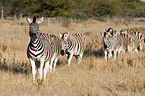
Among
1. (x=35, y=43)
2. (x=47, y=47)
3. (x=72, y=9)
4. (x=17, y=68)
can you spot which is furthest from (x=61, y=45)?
(x=72, y=9)

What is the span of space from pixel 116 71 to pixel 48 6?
2303cm

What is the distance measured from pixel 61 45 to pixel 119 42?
3.49 meters

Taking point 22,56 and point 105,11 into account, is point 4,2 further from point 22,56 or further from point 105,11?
point 22,56

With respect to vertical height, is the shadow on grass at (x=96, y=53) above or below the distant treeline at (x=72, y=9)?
below

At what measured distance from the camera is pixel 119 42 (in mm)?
9719

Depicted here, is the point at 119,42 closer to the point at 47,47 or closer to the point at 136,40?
the point at 136,40

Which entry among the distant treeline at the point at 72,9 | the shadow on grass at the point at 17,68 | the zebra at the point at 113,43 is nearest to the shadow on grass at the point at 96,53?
the zebra at the point at 113,43

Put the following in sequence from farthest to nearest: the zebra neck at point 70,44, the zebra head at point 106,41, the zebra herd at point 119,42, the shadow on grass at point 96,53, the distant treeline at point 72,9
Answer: the distant treeline at point 72,9 < the shadow on grass at point 96,53 < the zebra herd at point 119,42 < the zebra head at point 106,41 < the zebra neck at point 70,44

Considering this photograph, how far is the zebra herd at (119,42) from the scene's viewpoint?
9.13m

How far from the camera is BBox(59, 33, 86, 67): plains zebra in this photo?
7648 mm

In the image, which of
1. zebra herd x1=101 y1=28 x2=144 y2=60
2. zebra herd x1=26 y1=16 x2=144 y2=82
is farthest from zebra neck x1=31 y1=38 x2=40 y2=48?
zebra herd x1=101 y1=28 x2=144 y2=60

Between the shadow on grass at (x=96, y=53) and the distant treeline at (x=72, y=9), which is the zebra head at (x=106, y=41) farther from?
the distant treeline at (x=72, y=9)

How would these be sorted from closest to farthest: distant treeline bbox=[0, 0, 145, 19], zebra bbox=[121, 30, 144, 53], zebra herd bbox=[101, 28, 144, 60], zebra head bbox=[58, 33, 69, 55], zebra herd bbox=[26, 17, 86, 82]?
zebra herd bbox=[26, 17, 86, 82]
zebra head bbox=[58, 33, 69, 55]
zebra herd bbox=[101, 28, 144, 60]
zebra bbox=[121, 30, 144, 53]
distant treeline bbox=[0, 0, 145, 19]

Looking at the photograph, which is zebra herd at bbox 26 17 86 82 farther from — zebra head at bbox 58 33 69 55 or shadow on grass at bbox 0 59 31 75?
shadow on grass at bbox 0 59 31 75
